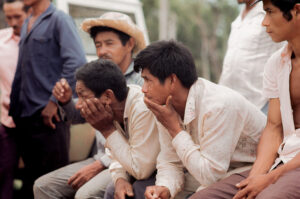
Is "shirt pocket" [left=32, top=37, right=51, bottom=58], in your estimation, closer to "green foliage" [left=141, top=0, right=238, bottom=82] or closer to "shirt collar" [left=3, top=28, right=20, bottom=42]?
"shirt collar" [left=3, top=28, right=20, bottom=42]

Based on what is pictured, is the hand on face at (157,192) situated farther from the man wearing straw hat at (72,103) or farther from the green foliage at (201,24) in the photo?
the green foliage at (201,24)

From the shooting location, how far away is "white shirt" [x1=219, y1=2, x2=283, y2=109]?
149 inches

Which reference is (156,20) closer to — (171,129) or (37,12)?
(37,12)

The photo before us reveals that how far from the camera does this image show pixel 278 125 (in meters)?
2.65

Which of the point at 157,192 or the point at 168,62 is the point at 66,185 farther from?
the point at 168,62

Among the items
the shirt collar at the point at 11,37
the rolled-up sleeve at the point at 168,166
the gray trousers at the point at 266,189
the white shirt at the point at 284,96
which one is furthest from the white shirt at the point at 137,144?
the shirt collar at the point at 11,37

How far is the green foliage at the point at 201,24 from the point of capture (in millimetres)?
26592

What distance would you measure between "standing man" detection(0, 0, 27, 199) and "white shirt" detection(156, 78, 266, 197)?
208 cm

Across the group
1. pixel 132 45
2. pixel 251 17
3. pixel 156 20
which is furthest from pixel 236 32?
pixel 156 20

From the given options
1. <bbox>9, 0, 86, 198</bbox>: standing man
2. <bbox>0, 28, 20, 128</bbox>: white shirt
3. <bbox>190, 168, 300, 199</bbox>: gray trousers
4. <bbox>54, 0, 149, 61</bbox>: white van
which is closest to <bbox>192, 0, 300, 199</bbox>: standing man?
<bbox>190, 168, 300, 199</bbox>: gray trousers

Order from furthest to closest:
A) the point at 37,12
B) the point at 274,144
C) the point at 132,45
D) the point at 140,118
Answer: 1. the point at 37,12
2. the point at 132,45
3. the point at 140,118
4. the point at 274,144

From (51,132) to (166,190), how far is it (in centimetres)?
162

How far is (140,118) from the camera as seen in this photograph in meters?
3.07

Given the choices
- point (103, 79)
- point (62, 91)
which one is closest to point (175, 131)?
point (103, 79)
